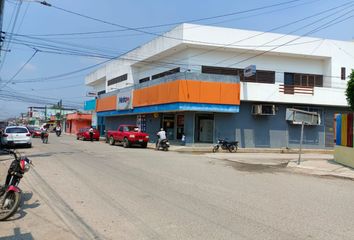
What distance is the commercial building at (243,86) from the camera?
30.2m

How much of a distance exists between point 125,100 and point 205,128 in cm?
1231

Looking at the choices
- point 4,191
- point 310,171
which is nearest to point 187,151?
point 310,171

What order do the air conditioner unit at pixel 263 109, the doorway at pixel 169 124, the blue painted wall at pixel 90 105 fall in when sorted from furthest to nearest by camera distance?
the blue painted wall at pixel 90 105
the doorway at pixel 169 124
the air conditioner unit at pixel 263 109

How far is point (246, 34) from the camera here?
3300 centimetres

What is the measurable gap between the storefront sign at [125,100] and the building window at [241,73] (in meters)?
9.59

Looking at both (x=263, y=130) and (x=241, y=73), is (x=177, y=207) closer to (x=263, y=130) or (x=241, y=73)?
(x=263, y=130)

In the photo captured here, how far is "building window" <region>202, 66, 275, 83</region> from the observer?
33138 millimetres

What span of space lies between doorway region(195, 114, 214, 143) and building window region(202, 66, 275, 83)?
452 cm

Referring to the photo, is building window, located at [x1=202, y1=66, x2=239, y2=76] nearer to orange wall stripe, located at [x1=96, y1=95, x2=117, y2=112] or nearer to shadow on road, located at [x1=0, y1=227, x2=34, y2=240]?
orange wall stripe, located at [x1=96, y1=95, x2=117, y2=112]

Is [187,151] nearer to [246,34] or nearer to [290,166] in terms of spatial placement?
[290,166]

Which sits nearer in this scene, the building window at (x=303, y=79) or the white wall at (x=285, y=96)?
the white wall at (x=285, y=96)

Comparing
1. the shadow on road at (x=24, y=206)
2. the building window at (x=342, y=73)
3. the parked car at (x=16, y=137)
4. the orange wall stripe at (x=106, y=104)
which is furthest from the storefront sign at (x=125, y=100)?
the shadow on road at (x=24, y=206)

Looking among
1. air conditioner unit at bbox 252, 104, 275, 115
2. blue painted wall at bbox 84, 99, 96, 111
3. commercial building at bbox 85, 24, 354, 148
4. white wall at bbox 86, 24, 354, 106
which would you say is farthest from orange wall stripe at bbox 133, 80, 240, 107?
blue painted wall at bbox 84, 99, 96, 111

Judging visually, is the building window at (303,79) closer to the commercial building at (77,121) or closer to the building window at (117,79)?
the building window at (117,79)
